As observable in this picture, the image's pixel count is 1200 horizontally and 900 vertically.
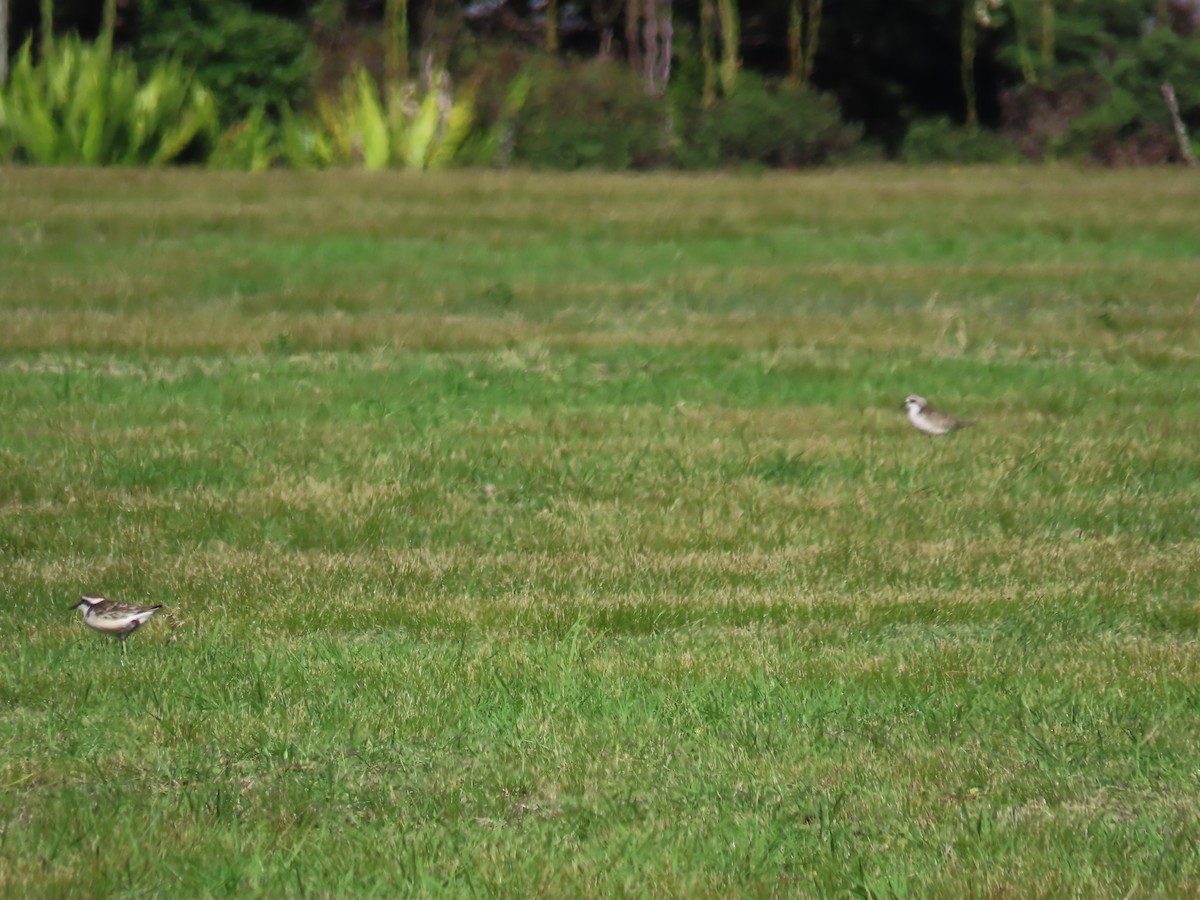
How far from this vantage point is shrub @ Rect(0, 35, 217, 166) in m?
19.8

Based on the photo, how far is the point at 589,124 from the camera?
929 inches

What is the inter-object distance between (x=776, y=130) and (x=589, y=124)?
270cm

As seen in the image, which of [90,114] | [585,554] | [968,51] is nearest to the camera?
[585,554]

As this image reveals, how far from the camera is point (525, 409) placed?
37.3 ft

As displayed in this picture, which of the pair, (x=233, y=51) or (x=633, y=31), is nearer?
(x=233, y=51)

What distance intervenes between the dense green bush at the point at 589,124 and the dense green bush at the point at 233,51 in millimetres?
3318

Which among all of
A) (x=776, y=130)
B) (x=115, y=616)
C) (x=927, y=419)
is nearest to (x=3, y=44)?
(x=776, y=130)

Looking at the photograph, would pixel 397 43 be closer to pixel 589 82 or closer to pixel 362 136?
pixel 589 82

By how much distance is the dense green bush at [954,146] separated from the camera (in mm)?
26297

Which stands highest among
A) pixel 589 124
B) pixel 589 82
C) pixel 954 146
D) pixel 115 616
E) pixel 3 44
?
pixel 3 44

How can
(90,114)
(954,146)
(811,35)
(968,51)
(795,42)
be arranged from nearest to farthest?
1. (90,114)
2. (954,146)
3. (795,42)
4. (811,35)
5. (968,51)

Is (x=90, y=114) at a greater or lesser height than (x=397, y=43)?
lesser

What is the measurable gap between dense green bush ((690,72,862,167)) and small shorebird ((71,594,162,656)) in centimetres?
1803

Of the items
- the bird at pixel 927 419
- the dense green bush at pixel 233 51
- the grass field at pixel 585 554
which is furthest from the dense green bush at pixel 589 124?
the bird at pixel 927 419
